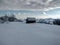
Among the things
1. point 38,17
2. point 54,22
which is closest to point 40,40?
point 54,22

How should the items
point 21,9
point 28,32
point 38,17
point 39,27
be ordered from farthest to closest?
point 21,9 < point 38,17 < point 39,27 < point 28,32

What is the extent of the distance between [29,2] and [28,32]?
0.59m

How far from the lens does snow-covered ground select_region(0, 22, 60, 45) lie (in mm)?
1031

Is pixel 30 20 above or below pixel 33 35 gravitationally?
above

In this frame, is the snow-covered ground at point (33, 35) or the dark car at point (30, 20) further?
the dark car at point (30, 20)

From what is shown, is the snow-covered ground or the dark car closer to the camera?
the snow-covered ground

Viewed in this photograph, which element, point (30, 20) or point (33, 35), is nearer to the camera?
point (33, 35)

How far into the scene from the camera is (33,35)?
1216 mm

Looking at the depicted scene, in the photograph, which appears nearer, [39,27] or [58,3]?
[39,27]

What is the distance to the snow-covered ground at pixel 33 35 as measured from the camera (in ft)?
3.38

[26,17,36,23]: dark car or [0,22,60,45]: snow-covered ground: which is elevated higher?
[26,17,36,23]: dark car

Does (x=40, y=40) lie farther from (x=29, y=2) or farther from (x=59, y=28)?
(x=29, y=2)

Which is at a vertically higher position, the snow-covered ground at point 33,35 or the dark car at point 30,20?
the dark car at point 30,20

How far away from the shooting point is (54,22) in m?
1.50
